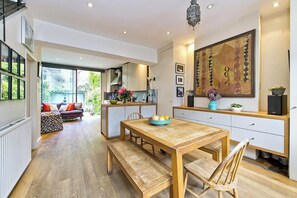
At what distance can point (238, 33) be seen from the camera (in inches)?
102

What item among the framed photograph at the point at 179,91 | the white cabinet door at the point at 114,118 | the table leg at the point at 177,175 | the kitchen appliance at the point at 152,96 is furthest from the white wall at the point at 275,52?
the white cabinet door at the point at 114,118

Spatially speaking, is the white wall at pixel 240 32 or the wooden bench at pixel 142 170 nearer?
the wooden bench at pixel 142 170

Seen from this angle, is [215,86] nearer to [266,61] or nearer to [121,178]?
[266,61]

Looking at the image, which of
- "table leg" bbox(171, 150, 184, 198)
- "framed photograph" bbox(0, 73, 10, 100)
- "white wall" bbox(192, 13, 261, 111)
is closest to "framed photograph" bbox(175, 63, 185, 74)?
"white wall" bbox(192, 13, 261, 111)

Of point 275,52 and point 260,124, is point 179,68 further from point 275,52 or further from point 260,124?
point 260,124

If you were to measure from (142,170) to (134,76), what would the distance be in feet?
16.0

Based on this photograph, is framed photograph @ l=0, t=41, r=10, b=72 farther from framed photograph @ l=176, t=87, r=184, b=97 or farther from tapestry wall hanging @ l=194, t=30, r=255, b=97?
tapestry wall hanging @ l=194, t=30, r=255, b=97

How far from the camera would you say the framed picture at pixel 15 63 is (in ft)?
5.31

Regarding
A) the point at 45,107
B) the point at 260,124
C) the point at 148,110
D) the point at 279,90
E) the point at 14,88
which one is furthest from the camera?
the point at 45,107

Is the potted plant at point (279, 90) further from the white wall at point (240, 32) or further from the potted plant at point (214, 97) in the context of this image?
the potted plant at point (214, 97)

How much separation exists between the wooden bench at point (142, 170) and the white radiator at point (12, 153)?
1091mm

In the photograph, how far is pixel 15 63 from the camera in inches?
67.4

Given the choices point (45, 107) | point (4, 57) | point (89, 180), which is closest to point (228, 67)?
point (89, 180)

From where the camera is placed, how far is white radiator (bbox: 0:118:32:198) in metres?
1.30
